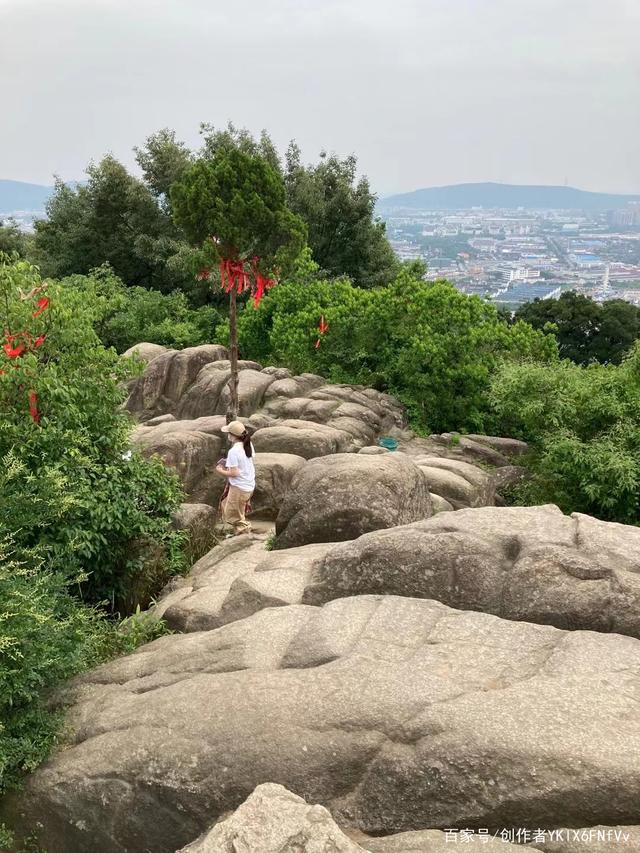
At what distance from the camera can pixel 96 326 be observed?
30844mm

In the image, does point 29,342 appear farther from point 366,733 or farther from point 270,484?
point 366,733

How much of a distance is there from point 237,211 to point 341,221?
781 inches

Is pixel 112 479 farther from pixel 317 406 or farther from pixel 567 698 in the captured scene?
pixel 317 406

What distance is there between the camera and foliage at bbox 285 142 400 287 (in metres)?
33.9

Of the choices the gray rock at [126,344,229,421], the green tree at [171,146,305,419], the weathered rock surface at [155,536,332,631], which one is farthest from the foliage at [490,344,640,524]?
the gray rock at [126,344,229,421]

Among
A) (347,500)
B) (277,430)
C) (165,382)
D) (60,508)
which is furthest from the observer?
(165,382)

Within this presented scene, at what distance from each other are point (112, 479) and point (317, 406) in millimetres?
10077

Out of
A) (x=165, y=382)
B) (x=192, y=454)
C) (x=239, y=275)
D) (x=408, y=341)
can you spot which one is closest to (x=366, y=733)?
(x=192, y=454)

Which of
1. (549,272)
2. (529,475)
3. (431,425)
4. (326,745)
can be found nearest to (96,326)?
(431,425)

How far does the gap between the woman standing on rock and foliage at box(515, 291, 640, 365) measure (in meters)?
30.9

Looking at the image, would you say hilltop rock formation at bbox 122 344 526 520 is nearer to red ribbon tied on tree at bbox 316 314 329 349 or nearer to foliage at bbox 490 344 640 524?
foliage at bbox 490 344 640 524

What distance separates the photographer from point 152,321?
30.7m

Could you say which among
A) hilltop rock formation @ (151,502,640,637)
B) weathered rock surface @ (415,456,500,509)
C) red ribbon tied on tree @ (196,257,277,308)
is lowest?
weathered rock surface @ (415,456,500,509)

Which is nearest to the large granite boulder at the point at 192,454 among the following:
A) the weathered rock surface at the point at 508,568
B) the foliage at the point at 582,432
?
the weathered rock surface at the point at 508,568
